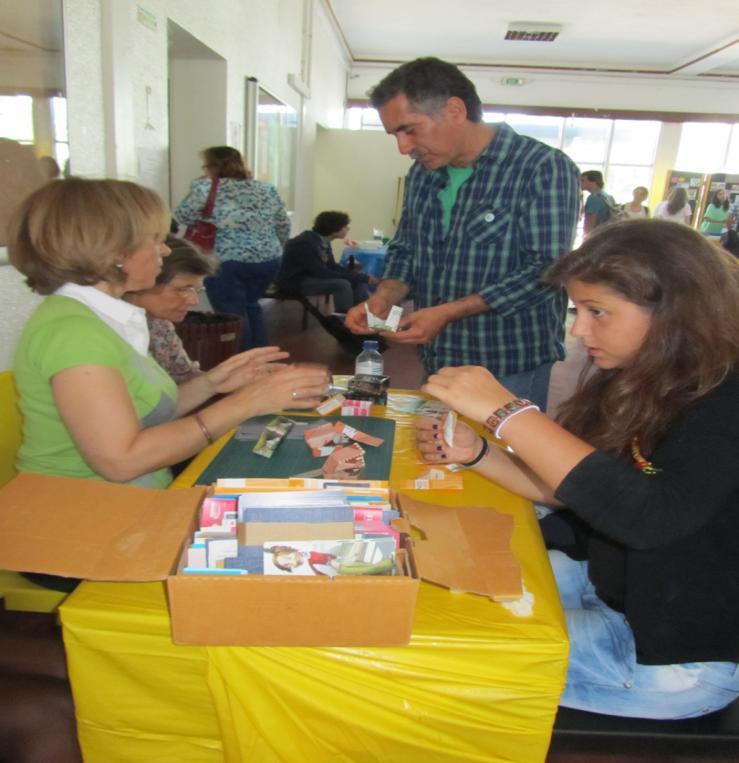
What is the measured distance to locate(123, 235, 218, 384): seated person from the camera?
201 centimetres

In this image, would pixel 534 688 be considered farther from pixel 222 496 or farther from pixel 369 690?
pixel 222 496

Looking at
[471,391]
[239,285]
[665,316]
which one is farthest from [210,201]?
[665,316]

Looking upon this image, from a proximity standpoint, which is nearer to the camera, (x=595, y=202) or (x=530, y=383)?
(x=530, y=383)

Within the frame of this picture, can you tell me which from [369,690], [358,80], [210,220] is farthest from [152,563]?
[358,80]

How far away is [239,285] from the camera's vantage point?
4.13 meters

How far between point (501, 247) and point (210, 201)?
93.7 inches

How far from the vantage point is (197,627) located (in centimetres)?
73

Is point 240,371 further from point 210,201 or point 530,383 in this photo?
point 210,201

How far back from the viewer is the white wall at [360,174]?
912cm

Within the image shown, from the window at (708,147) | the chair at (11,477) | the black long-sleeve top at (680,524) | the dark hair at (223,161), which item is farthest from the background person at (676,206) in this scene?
the chair at (11,477)

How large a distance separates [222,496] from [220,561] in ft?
0.44

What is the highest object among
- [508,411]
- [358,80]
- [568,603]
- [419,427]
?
[358,80]

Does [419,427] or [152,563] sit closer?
[152,563]

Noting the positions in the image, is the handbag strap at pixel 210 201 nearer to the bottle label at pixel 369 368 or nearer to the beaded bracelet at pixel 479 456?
the bottle label at pixel 369 368
